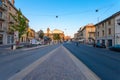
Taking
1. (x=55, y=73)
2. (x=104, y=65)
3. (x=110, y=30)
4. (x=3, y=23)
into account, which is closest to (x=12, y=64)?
(x=55, y=73)

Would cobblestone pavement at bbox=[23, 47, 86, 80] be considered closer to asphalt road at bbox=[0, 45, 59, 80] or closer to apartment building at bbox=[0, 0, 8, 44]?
asphalt road at bbox=[0, 45, 59, 80]

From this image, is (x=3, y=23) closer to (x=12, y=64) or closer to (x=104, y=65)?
(x=12, y=64)

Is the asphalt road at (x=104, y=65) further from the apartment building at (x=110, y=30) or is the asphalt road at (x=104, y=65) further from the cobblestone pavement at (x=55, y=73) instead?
the apartment building at (x=110, y=30)

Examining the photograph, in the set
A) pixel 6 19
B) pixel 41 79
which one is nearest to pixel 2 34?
pixel 6 19

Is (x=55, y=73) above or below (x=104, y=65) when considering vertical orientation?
above

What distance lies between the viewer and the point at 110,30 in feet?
165

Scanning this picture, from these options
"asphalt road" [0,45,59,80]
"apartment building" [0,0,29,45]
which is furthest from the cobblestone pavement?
"apartment building" [0,0,29,45]

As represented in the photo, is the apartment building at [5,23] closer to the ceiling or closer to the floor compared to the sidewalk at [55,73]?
closer to the ceiling

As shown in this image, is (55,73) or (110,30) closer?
(55,73)

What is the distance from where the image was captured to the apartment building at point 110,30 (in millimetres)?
44750

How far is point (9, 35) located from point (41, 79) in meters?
53.3

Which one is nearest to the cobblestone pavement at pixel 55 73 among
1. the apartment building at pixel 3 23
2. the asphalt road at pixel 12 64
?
the asphalt road at pixel 12 64

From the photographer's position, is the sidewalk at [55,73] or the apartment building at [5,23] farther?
the apartment building at [5,23]

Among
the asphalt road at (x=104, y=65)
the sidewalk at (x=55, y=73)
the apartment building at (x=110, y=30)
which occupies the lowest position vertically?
the asphalt road at (x=104, y=65)
